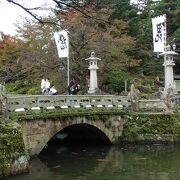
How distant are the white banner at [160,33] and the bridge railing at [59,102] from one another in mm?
4017

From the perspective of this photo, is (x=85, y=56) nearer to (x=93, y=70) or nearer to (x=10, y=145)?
(x=93, y=70)

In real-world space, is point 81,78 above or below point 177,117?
above

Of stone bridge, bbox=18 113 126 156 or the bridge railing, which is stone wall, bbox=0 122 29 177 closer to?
the bridge railing

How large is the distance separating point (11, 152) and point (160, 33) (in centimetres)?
1464

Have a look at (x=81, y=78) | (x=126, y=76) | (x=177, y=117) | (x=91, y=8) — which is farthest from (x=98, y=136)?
(x=91, y=8)

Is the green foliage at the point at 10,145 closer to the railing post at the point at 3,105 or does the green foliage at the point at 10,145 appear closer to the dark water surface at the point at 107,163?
the railing post at the point at 3,105

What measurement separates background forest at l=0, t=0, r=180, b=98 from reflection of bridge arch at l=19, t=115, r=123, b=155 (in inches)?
277

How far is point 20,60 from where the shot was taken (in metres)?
33.7

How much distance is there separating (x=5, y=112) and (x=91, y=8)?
36.9 feet

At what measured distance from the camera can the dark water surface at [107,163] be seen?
53.0 feet

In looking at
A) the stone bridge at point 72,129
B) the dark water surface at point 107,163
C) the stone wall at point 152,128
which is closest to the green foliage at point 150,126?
the stone wall at point 152,128

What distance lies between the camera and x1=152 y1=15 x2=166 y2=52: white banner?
1024 inches

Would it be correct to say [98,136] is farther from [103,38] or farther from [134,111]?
[103,38]

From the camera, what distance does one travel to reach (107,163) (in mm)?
19062
